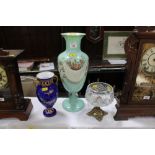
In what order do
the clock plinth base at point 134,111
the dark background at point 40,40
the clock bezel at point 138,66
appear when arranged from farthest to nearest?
the dark background at point 40,40 → the clock plinth base at point 134,111 → the clock bezel at point 138,66

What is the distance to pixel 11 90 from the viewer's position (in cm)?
71

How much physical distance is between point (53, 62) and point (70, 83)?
3.57ft

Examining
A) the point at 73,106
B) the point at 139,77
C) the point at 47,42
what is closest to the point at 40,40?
the point at 47,42

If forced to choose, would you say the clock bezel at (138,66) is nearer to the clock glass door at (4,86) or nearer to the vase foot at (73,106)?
the vase foot at (73,106)

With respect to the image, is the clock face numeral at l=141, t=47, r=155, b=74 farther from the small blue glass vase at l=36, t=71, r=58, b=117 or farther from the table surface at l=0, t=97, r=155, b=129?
the small blue glass vase at l=36, t=71, r=58, b=117

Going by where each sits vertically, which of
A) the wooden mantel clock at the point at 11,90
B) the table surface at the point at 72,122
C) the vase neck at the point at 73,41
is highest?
the vase neck at the point at 73,41

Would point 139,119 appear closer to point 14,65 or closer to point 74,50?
point 74,50

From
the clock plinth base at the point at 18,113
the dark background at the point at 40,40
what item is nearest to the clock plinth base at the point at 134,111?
the clock plinth base at the point at 18,113

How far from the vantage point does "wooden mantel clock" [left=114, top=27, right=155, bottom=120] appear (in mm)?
605

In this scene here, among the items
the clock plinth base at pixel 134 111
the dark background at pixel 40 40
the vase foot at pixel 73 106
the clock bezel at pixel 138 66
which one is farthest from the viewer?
the dark background at pixel 40 40

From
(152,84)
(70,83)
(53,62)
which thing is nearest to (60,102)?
(70,83)

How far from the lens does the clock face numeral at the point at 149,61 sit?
630 mm

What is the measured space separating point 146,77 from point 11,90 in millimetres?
601

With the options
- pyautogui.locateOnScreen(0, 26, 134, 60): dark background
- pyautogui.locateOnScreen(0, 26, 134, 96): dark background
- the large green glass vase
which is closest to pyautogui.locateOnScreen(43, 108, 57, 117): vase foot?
the large green glass vase
